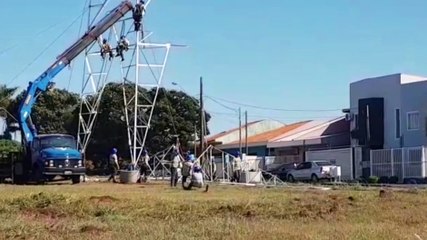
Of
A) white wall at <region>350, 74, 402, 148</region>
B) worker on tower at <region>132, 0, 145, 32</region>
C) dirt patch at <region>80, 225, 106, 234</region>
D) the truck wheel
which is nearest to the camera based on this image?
dirt patch at <region>80, 225, 106, 234</region>

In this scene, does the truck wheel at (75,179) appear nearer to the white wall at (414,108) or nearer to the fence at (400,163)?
the fence at (400,163)

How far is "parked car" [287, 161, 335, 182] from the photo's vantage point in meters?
53.7

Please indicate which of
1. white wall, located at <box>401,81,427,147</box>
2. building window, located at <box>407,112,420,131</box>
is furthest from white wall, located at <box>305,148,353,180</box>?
building window, located at <box>407,112,420,131</box>

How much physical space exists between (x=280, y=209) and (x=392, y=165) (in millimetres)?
35443

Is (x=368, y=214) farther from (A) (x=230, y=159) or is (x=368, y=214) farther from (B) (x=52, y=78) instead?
(A) (x=230, y=159)

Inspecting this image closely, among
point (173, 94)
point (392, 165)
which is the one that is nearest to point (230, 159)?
point (392, 165)

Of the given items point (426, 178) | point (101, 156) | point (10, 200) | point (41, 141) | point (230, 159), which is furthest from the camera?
point (101, 156)

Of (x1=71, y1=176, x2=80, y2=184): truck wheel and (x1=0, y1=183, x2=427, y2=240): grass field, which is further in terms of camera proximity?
(x1=71, y1=176, x2=80, y2=184): truck wheel

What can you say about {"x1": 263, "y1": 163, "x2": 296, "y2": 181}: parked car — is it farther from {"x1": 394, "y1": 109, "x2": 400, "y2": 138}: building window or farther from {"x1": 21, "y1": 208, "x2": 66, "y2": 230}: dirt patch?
{"x1": 21, "y1": 208, "x2": 66, "y2": 230}: dirt patch

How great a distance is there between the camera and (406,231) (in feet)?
46.9

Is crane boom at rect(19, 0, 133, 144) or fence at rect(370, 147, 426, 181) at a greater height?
crane boom at rect(19, 0, 133, 144)

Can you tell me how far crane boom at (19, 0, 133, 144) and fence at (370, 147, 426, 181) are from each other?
19901 millimetres

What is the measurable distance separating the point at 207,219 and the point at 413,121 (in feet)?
143

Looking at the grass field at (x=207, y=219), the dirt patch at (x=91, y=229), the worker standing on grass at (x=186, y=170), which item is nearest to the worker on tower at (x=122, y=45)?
the worker standing on grass at (x=186, y=170)
